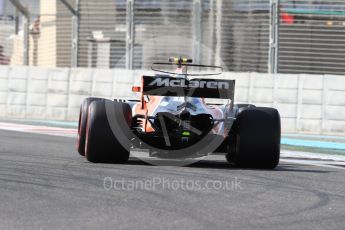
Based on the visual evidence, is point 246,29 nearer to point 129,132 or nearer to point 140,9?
point 140,9

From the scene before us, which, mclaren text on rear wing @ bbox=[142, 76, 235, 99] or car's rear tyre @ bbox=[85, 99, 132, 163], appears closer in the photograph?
car's rear tyre @ bbox=[85, 99, 132, 163]

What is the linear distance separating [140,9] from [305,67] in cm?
454

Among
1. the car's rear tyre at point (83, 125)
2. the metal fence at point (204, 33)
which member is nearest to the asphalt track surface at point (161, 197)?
the car's rear tyre at point (83, 125)

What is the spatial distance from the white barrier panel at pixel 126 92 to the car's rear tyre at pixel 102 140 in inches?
365

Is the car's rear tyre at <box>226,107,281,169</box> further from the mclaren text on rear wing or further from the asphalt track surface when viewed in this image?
the mclaren text on rear wing

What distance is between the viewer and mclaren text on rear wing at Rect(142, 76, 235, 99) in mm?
11125

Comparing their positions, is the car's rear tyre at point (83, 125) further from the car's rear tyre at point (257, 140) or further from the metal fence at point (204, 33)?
the metal fence at point (204, 33)

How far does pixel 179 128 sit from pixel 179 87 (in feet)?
2.32

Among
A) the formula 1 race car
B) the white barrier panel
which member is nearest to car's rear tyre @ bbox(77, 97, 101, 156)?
the formula 1 race car

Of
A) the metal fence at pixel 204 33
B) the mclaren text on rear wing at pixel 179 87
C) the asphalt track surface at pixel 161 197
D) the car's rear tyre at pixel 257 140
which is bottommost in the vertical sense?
the asphalt track surface at pixel 161 197

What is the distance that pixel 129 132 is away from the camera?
10820 millimetres

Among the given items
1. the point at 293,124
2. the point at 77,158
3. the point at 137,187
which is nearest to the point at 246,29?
the point at 293,124

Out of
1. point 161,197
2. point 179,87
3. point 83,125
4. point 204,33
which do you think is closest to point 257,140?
point 179,87

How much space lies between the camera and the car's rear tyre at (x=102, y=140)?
34.9 feet
